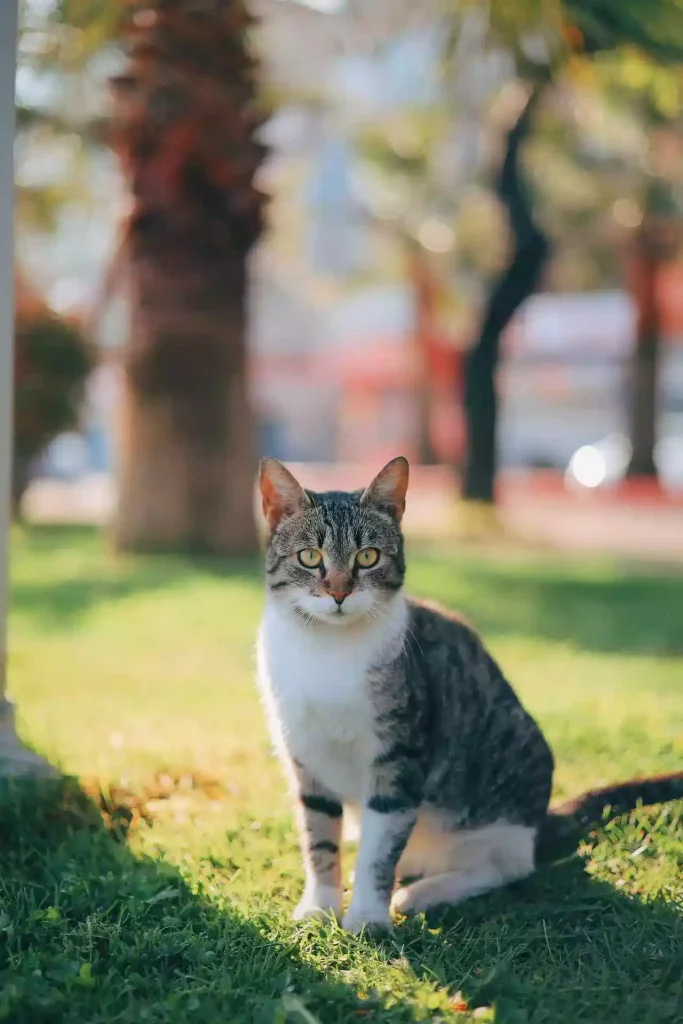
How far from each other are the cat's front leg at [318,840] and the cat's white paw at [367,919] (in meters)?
0.11

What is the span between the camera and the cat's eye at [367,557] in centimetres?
290

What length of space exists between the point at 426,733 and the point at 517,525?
466 inches

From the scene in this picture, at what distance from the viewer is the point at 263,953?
257 centimetres

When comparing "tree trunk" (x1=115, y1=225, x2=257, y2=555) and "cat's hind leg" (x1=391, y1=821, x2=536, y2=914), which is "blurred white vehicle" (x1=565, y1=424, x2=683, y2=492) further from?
"cat's hind leg" (x1=391, y1=821, x2=536, y2=914)

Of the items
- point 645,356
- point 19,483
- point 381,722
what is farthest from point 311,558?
point 645,356

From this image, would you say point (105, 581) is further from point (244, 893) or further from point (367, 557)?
point (367, 557)

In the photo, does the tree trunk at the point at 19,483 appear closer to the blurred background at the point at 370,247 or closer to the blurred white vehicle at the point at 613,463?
the blurred background at the point at 370,247

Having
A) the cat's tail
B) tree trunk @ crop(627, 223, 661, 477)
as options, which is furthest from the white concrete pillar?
tree trunk @ crop(627, 223, 661, 477)

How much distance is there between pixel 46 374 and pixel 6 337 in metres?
9.38

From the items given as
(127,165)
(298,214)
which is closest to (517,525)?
(127,165)

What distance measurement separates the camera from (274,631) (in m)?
2.99

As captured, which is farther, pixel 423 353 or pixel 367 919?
pixel 423 353

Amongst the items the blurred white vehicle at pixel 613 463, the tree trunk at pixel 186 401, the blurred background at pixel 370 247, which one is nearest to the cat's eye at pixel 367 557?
the blurred background at pixel 370 247

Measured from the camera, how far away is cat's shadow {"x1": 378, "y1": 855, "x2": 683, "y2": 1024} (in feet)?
7.75
